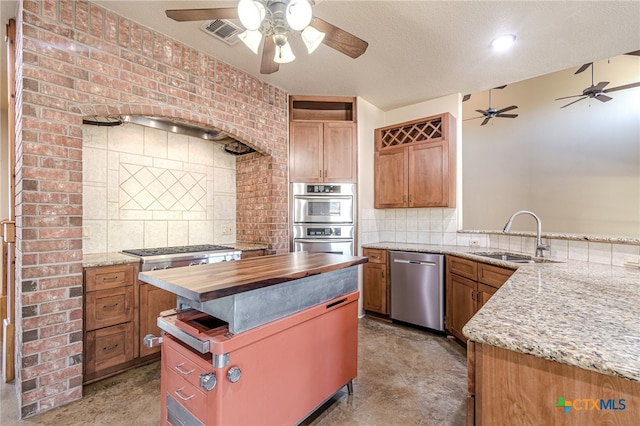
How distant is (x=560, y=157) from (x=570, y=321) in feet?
17.1

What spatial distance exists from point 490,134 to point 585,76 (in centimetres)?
153

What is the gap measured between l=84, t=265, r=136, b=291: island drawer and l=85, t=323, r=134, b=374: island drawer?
0.33 m

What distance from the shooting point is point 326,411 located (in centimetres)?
186

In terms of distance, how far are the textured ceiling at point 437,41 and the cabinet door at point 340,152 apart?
47 centimetres

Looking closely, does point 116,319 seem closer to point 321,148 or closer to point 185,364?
point 185,364

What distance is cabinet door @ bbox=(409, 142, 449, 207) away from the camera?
11.1 feet

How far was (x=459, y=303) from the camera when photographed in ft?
9.23

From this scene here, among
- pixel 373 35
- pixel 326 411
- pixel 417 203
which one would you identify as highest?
pixel 373 35

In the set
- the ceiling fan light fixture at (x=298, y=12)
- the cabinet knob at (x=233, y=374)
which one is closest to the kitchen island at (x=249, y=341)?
the cabinet knob at (x=233, y=374)

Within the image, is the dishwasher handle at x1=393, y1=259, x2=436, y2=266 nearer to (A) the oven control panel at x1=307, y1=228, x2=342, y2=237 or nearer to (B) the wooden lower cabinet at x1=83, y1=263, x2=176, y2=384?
(A) the oven control panel at x1=307, y1=228, x2=342, y2=237

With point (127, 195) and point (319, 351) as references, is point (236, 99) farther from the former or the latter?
point (319, 351)

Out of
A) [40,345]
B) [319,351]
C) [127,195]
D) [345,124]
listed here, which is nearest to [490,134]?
[345,124]

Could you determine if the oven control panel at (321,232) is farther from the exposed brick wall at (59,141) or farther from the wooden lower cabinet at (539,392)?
the wooden lower cabinet at (539,392)

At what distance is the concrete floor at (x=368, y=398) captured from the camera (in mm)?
1776
